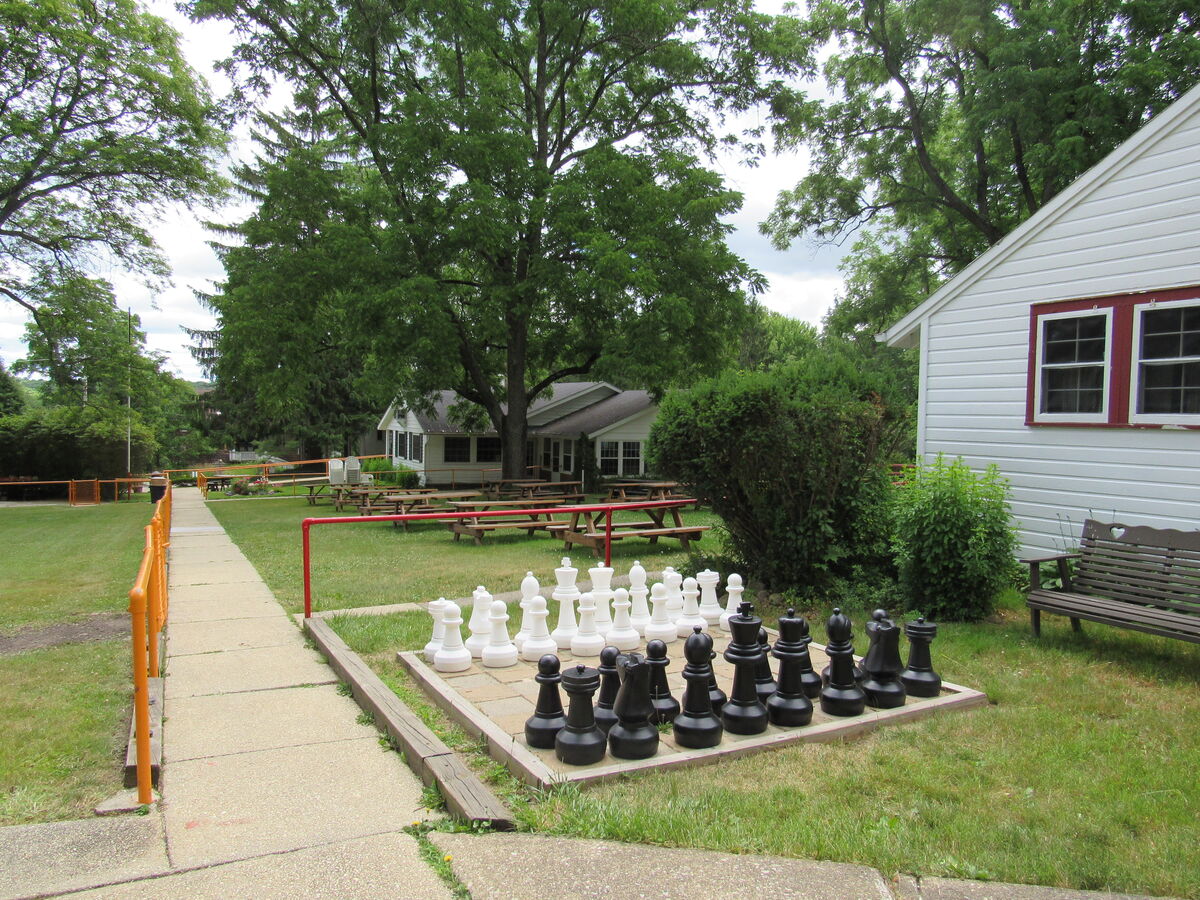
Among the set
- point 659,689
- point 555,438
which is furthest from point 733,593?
point 555,438

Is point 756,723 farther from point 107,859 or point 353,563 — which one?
point 353,563

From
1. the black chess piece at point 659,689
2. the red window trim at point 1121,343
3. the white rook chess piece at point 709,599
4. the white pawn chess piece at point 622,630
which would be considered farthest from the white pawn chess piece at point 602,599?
the red window trim at point 1121,343

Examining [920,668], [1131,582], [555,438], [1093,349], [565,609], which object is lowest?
[920,668]

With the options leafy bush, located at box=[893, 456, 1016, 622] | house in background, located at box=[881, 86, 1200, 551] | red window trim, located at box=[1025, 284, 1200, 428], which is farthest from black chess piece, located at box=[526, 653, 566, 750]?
red window trim, located at box=[1025, 284, 1200, 428]

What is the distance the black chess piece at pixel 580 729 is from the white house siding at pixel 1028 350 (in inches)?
262

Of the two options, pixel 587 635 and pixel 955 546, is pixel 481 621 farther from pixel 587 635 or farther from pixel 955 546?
pixel 955 546

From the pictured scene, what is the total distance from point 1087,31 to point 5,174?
Result: 29259 millimetres

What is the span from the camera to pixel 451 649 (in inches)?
221

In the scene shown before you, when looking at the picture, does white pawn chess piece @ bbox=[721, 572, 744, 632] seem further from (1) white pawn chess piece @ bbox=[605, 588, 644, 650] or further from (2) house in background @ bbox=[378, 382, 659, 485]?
(2) house in background @ bbox=[378, 382, 659, 485]

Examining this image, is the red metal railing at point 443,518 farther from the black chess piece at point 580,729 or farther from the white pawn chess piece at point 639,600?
the black chess piece at point 580,729

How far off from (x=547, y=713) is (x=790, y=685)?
1.39 meters

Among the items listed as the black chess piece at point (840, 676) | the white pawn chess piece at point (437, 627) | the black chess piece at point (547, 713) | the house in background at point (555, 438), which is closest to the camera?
the black chess piece at point (547, 713)

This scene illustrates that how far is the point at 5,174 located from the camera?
23844 mm

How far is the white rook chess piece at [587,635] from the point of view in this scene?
18.8 feet
